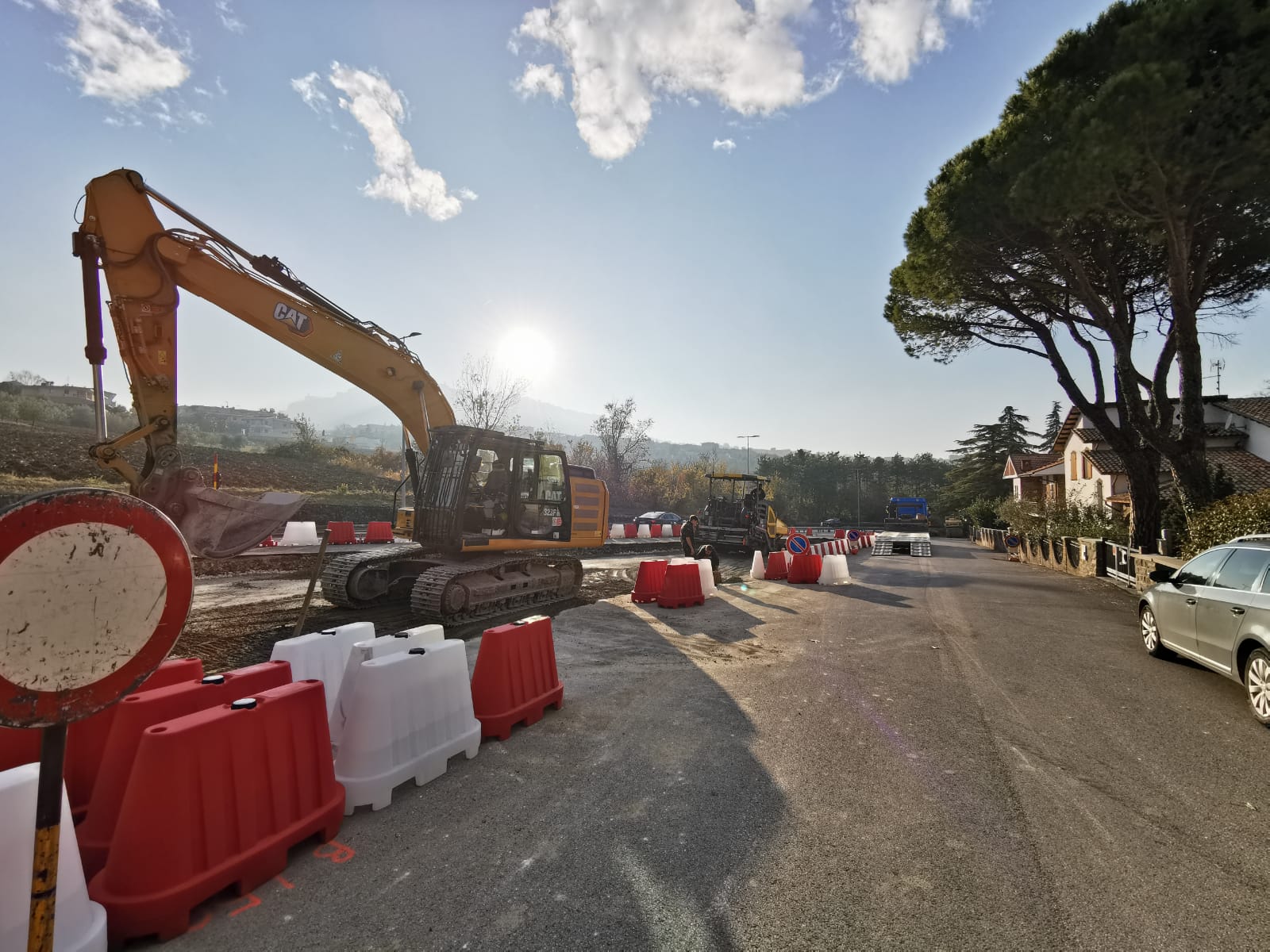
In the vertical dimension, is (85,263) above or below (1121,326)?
below

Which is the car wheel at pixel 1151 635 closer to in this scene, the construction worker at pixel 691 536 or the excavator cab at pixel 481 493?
the excavator cab at pixel 481 493

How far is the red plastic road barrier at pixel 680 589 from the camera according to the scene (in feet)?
33.9

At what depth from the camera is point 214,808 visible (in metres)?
2.68

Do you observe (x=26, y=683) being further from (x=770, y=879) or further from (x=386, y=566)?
(x=386, y=566)

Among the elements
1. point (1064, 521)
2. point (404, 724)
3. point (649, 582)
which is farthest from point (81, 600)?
point (1064, 521)

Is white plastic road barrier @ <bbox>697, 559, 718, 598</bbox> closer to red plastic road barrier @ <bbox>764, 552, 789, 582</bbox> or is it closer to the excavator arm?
red plastic road barrier @ <bbox>764, 552, 789, 582</bbox>

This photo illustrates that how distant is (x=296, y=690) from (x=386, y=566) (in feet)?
23.5

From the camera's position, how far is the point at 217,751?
272cm

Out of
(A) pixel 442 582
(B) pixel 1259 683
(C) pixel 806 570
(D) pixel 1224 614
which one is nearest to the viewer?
(B) pixel 1259 683

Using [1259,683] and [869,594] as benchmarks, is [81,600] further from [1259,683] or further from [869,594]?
[869,594]

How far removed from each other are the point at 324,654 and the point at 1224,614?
8065 millimetres

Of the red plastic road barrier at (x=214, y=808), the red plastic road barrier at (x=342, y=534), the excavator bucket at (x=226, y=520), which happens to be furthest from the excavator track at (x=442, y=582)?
the red plastic road barrier at (x=342, y=534)

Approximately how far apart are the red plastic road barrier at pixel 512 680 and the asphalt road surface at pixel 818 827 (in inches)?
6.7

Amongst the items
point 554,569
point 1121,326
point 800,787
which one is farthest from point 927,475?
point 800,787
